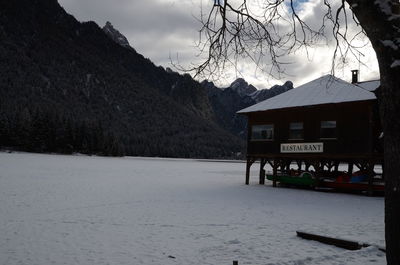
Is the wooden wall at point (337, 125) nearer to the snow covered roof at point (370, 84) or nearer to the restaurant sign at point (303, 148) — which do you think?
the restaurant sign at point (303, 148)

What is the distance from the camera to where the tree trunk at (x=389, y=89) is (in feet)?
18.4

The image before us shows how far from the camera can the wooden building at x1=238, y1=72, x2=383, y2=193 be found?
2489 cm

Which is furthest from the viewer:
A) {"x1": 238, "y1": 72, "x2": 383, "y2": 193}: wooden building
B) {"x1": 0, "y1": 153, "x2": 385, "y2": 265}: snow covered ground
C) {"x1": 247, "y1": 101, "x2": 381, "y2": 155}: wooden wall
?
{"x1": 238, "y1": 72, "x2": 383, "y2": 193}: wooden building

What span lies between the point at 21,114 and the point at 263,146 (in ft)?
263

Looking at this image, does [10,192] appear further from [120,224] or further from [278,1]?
[278,1]

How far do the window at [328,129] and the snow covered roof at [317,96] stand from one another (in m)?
1.40

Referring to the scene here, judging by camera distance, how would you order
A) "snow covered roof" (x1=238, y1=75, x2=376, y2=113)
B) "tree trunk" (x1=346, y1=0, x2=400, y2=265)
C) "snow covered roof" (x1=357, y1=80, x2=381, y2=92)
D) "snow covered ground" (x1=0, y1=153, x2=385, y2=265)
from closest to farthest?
"tree trunk" (x1=346, y1=0, x2=400, y2=265), "snow covered ground" (x1=0, y1=153, x2=385, y2=265), "snow covered roof" (x1=238, y1=75, x2=376, y2=113), "snow covered roof" (x1=357, y1=80, x2=381, y2=92)

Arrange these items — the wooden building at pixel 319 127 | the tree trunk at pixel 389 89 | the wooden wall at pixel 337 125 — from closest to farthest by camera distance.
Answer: the tree trunk at pixel 389 89 < the wooden wall at pixel 337 125 < the wooden building at pixel 319 127

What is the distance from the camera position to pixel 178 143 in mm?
197875

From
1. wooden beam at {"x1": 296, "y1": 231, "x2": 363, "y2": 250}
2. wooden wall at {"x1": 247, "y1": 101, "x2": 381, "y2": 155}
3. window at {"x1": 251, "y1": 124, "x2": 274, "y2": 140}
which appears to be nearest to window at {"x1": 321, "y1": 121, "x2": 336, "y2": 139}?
wooden wall at {"x1": 247, "y1": 101, "x2": 381, "y2": 155}

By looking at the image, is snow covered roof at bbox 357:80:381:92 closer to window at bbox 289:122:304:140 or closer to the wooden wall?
the wooden wall

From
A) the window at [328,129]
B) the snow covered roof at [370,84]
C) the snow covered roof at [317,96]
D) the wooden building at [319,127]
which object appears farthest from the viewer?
the snow covered roof at [370,84]

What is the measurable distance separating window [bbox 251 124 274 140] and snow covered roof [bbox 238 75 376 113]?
131 cm

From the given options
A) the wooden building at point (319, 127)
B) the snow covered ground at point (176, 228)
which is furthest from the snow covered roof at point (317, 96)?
the snow covered ground at point (176, 228)
